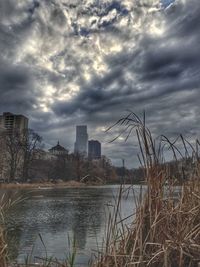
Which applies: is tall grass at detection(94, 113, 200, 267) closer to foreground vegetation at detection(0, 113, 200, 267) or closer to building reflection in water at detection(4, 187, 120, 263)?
foreground vegetation at detection(0, 113, 200, 267)

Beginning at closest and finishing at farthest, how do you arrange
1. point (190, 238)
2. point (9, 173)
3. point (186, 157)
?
point (190, 238) < point (186, 157) < point (9, 173)

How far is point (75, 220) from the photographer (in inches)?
755

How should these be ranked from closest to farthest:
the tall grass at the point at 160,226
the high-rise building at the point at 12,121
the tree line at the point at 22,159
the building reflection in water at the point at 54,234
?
the tall grass at the point at 160,226 < the building reflection in water at the point at 54,234 < the tree line at the point at 22,159 < the high-rise building at the point at 12,121

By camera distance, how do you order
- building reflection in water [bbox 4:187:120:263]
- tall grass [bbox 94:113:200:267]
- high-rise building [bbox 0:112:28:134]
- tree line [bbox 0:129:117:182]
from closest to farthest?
tall grass [bbox 94:113:200:267] < building reflection in water [bbox 4:187:120:263] < tree line [bbox 0:129:117:182] < high-rise building [bbox 0:112:28:134]

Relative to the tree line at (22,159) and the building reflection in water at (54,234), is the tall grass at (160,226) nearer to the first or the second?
the building reflection in water at (54,234)

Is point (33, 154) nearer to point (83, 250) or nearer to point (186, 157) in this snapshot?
point (83, 250)

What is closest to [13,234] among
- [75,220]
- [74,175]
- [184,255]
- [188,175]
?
[75,220]

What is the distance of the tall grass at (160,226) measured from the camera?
130 inches

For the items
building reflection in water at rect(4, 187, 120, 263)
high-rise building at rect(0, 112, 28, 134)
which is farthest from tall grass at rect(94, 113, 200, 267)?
high-rise building at rect(0, 112, 28, 134)

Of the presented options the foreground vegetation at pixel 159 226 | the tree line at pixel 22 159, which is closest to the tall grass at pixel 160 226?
the foreground vegetation at pixel 159 226

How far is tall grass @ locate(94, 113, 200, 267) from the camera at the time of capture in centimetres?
331

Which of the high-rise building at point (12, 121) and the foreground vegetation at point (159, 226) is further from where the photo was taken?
the high-rise building at point (12, 121)

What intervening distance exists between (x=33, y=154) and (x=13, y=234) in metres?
59.3

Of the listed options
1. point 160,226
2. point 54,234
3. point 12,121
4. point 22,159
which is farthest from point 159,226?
point 12,121
